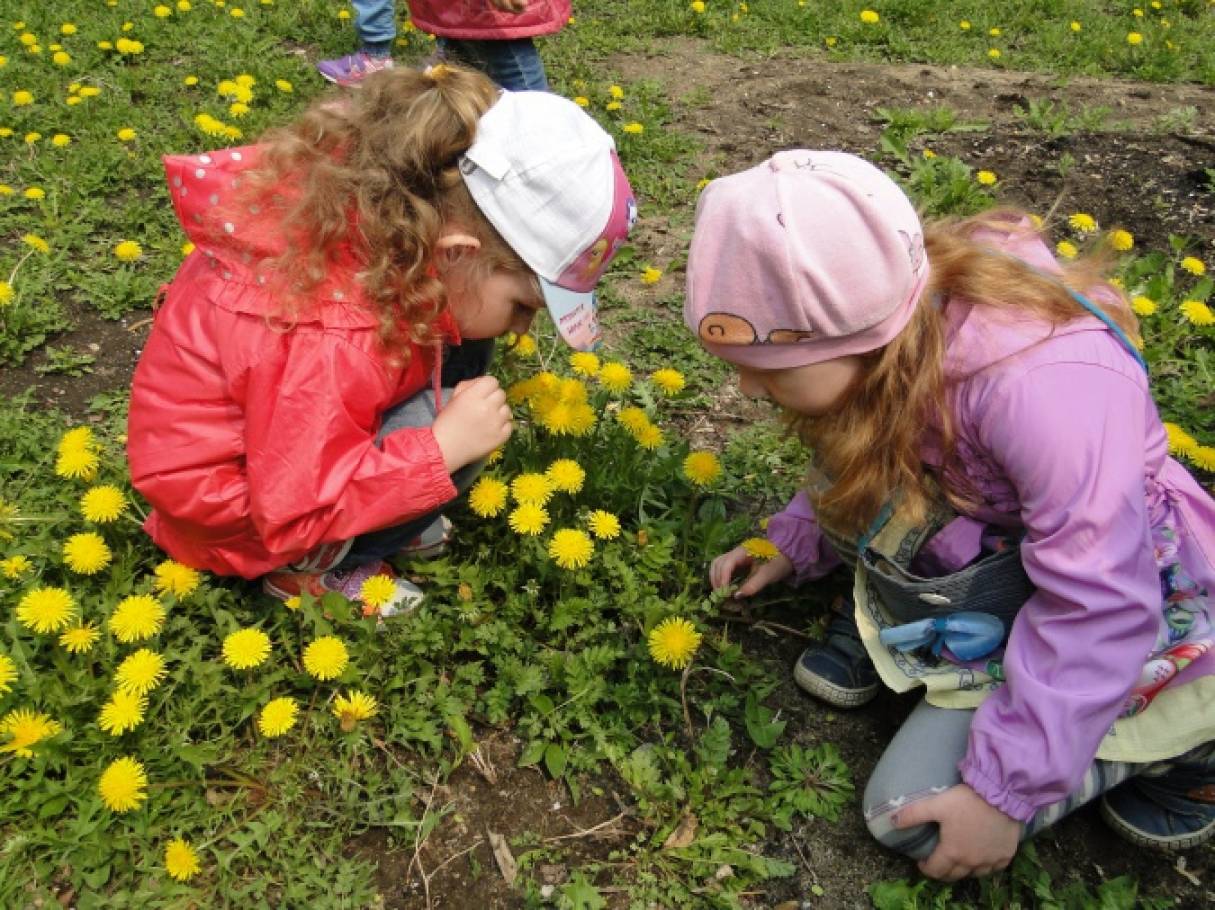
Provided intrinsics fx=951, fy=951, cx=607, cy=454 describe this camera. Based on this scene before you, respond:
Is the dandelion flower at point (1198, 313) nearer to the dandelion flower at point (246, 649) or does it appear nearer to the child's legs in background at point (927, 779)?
the child's legs in background at point (927, 779)

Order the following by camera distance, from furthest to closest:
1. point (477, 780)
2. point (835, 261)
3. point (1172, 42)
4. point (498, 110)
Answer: point (1172, 42) → point (477, 780) → point (498, 110) → point (835, 261)

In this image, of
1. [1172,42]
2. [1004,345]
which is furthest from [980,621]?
[1172,42]

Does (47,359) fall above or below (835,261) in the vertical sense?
below

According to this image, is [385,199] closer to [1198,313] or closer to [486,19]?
[486,19]

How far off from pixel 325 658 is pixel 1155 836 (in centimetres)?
176

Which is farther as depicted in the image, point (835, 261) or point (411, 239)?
point (411, 239)

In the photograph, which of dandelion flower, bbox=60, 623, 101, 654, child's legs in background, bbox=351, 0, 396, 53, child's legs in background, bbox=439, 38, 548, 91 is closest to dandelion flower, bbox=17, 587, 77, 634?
dandelion flower, bbox=60, 623, 101, 654

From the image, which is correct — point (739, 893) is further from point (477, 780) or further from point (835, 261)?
point (835, 261)

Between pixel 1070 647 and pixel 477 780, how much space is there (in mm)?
1215

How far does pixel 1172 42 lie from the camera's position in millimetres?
5898

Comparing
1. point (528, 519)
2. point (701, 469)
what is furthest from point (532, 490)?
point (701, 469)

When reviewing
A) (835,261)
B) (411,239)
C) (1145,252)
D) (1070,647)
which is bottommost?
(1145,252)

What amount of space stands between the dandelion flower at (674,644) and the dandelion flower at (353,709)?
0.61 m

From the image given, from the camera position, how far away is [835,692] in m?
2.18
